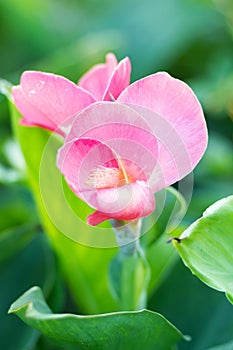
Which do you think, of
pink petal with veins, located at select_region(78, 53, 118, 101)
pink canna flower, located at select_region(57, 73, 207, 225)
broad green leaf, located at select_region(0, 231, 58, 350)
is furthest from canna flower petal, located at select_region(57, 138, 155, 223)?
broad green leaf, located at select_region(0, 231, 58, 350)

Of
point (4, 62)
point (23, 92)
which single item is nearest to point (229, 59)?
point (4, 62)

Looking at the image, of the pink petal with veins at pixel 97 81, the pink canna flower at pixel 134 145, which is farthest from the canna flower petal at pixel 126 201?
the pink petal with veins at pixel 97 81

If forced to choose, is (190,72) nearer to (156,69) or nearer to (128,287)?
(156,69)

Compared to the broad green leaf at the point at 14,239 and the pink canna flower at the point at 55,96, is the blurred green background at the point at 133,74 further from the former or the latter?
the pink canna flower at the point at 55,96

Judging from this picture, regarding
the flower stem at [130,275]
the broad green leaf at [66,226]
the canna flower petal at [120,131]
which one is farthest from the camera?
the broad green leaf at [66,226]

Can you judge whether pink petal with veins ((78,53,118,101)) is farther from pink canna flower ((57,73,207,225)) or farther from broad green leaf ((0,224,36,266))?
broad green leaf ((0,224,36,266))

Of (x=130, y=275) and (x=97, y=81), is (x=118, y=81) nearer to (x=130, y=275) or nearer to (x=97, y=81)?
(x=97, y=81)
